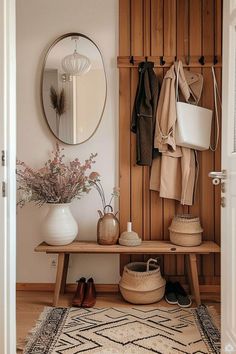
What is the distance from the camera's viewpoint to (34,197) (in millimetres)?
2953

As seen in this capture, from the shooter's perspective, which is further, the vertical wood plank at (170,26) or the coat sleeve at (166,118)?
the vertical wood plank at (170,26)

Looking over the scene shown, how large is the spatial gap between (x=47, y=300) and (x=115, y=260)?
2.11 feet

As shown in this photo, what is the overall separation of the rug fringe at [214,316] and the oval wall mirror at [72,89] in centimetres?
167

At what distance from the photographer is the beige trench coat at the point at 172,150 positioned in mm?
2977

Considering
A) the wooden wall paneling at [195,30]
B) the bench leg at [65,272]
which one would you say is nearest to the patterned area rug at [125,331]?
the bench leg at [65,272]

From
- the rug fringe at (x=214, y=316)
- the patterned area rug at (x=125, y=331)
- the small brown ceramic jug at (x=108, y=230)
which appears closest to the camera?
the patterned area rug at (x=125, y=331)

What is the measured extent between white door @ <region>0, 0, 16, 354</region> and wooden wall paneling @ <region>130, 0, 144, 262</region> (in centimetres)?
165

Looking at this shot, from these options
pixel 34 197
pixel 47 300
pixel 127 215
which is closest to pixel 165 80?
pixel 127 215

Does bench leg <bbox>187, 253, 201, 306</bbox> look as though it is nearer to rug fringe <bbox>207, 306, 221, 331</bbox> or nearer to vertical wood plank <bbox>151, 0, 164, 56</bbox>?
rug fringe <bbox>207, 306, 221, 331</bbox>

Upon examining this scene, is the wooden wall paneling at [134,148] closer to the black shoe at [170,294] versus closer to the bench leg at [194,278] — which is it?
the black shoe at [170,294]

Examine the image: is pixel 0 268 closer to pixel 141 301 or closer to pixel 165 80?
pixel 141 301

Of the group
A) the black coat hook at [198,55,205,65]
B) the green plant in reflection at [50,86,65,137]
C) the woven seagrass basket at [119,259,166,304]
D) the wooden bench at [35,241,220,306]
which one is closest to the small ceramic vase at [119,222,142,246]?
the wooden bench at [35,241,220,306]

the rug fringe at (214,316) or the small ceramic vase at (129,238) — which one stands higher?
the small ceramic vase at (129,238)

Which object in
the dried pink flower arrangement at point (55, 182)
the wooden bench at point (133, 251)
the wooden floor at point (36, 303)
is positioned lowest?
the wooden floor at point (36, 303)
